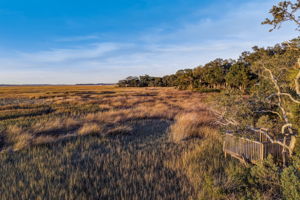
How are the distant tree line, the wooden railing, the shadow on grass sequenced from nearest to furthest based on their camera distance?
the shadow on grass → the wooden railing → the distant tree line

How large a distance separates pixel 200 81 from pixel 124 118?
42683 mm

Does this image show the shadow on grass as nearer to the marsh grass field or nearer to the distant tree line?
the marsh grass field

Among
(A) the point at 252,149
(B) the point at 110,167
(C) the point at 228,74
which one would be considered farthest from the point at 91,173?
(C) the point at 228,74

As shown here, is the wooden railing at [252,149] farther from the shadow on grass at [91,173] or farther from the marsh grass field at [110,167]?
the shadow on grass at [91,173]

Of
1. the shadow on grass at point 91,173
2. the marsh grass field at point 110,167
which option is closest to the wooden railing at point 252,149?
the marsh grass field at point 110,167

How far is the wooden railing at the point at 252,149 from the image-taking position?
399 centimetres

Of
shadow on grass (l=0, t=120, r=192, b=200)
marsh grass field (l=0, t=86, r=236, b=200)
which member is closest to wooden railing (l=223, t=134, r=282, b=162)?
marsh grass field (l=0, t=86, r=236, b=200)

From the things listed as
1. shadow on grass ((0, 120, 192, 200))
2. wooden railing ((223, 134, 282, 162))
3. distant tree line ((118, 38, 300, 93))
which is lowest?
shadow on grass ((0, 120, 192, 200))

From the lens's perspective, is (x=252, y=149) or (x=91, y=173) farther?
(x=252, y=149)

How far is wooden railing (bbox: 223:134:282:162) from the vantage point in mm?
3992

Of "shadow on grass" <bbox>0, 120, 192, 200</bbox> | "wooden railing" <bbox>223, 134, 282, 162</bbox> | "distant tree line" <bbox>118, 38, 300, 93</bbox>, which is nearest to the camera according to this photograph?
"shadow on grass" <bbox>0, 120, 192, 200</bbox>

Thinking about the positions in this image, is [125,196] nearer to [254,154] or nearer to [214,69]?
[254,154]

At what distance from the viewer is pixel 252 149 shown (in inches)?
169

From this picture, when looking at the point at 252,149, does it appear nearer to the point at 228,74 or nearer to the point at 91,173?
the point at 91,173
